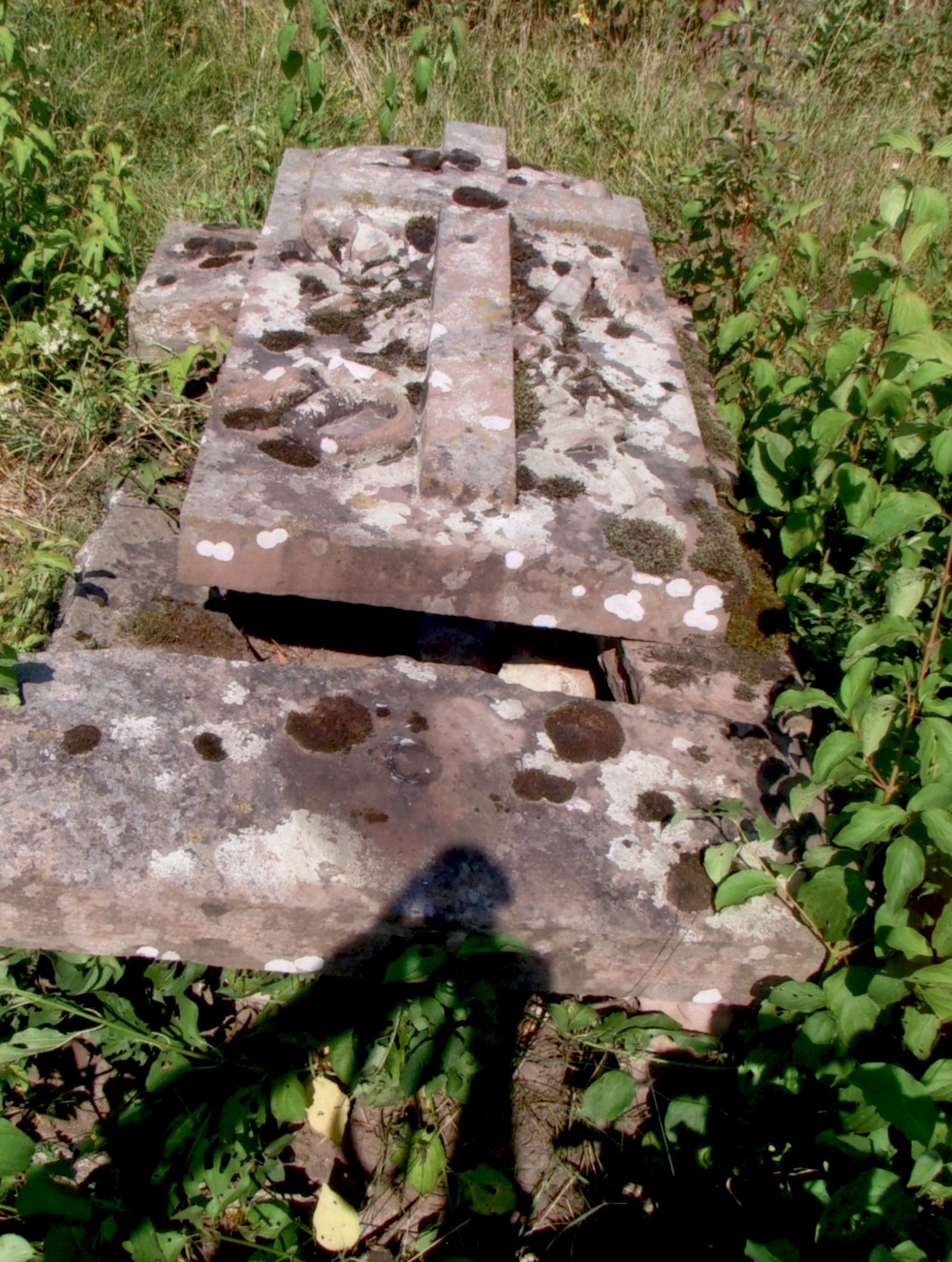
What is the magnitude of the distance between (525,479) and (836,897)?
1.13m

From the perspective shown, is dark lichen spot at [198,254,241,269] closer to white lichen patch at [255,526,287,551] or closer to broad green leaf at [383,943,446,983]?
white lichen patch at [255,526,287,551]

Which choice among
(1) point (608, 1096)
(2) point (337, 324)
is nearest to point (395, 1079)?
(1) point (608, 1096)

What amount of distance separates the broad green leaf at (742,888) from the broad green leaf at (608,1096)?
1.40 feet

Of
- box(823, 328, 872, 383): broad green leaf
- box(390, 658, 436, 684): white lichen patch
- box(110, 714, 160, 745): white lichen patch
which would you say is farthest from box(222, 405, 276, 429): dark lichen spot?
box(823, 328, 872, 383): broad green leaf

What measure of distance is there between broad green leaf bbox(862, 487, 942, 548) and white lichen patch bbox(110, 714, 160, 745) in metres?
1.33

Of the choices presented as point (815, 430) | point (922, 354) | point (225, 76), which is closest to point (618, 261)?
point (815, 430)

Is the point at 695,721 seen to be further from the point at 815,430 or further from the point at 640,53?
the point at 640,53

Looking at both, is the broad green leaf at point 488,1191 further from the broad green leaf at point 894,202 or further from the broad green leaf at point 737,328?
the broad green leaf at point 737,328

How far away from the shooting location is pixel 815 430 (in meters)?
2.14

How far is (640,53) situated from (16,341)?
12.9 feet

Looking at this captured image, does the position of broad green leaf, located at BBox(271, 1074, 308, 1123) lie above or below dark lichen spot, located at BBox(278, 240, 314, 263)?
below

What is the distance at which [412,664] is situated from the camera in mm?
2008

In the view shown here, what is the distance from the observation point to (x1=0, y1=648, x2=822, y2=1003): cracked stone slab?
1.62 m

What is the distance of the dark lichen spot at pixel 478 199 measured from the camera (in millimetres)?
3064
